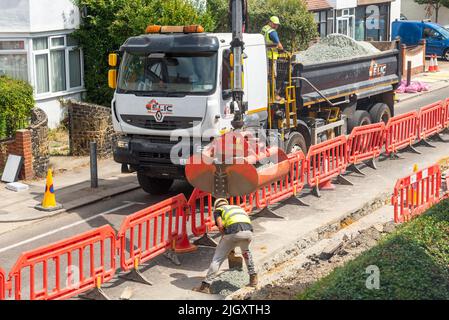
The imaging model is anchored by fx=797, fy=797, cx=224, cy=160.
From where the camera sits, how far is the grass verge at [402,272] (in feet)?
28.5

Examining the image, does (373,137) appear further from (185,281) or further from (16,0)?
(16,0)

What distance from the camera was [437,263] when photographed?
976 centimetres

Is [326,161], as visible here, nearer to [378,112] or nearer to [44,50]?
[378,112]

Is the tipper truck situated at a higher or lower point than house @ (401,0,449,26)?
lower

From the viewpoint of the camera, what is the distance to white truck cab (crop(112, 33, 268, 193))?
14.2 m

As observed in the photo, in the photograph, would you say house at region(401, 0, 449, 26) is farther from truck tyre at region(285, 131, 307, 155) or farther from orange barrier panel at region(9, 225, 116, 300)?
orange barrier panel at region(9, 225, 116, 300)

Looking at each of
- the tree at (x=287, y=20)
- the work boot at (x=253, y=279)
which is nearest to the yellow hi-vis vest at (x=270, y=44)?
the work boot at (x=253, y=279)

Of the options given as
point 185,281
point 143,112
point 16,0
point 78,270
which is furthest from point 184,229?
point 16,0

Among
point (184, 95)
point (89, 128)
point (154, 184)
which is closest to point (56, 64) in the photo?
point (89, 128)

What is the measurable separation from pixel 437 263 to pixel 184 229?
4.00m

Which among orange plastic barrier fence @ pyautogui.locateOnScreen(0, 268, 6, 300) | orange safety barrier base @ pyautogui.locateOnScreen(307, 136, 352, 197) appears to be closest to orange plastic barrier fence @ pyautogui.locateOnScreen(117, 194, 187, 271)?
orange plastic barrier fence @ pyautogui.locateOnScreen(0, 268, 6, 300)

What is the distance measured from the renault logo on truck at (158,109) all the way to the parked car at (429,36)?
29138 mm

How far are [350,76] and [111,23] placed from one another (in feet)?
22.7

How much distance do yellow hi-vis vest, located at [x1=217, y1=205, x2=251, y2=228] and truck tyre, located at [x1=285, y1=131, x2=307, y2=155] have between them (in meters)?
5.56
